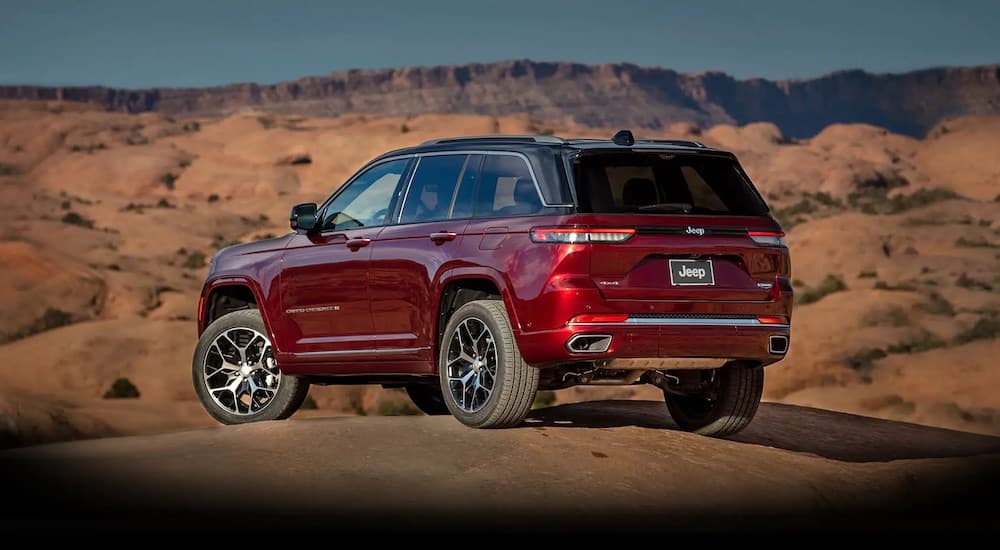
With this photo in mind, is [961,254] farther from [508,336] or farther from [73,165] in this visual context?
[73,165]

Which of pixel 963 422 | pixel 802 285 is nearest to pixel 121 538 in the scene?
pixel 963 422

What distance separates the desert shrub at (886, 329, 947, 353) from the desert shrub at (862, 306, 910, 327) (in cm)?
124

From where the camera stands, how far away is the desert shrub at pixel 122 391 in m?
28.9

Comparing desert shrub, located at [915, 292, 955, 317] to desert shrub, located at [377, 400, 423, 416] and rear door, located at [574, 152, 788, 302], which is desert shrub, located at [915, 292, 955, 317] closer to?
desert shrub, located at [377, 400, 423, 416]

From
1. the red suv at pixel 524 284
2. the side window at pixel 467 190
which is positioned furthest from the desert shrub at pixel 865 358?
the side window at pixel 467 190

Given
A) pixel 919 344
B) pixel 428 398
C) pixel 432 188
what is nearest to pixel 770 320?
pixel 432 188

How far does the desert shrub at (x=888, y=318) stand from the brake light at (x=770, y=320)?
83.8 ft

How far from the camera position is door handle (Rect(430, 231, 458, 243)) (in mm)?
9719

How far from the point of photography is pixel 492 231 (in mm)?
9391

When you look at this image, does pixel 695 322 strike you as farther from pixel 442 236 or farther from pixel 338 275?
pixel 338 275

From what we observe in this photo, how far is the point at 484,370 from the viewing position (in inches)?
375

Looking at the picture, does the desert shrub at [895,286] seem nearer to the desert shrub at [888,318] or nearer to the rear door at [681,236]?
the desert shrub at [888,318]

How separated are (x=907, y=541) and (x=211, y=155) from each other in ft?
294

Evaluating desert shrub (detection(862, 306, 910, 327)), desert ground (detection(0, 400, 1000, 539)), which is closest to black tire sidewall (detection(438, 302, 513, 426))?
desert ground (detection(0, 400, 1000, 539))
